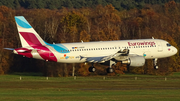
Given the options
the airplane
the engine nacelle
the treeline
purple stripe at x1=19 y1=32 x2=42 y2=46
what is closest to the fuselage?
the airplane

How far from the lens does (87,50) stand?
6950 cm

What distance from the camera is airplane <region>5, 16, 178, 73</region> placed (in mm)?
68312

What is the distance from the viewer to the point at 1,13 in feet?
558

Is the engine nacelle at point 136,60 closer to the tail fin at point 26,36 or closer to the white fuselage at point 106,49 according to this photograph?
the white fuselage at point 106,49

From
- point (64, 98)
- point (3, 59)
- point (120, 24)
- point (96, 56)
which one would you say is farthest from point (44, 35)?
point (64, 98)

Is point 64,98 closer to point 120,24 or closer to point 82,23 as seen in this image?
point 82,23

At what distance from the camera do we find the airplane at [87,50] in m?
68.3

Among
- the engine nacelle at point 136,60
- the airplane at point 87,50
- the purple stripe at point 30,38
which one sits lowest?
the engine nacelle at point 136,60

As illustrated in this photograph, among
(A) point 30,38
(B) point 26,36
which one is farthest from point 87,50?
(B) point 26,36

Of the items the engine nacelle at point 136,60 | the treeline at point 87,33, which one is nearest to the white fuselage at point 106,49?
the engine nacelle at point 136,60

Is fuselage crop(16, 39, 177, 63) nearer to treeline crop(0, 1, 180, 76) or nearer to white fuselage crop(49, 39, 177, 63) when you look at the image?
white fuselage crop(49, 39, 177, 63)

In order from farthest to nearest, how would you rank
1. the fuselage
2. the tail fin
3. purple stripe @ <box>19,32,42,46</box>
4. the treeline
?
the treeline → purple stripe @ <box>19,32,42,46</box> → the tail fin → the fuselage

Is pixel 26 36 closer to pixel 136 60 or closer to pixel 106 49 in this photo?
pixel 106 49

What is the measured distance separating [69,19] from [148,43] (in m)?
86.7
